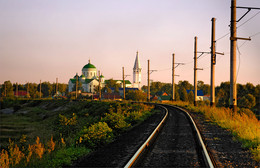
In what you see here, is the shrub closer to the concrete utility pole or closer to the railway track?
the railway track

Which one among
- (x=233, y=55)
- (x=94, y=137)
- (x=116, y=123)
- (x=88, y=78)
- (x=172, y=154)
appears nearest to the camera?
(x=172, y=154)

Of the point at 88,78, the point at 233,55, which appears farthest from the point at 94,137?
the point at 88,78

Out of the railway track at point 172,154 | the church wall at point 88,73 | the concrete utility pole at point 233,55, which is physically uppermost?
the church wall at point 88,73

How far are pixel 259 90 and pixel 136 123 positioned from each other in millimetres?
70630

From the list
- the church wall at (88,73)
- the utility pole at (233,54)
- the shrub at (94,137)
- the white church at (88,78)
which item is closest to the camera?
the shrub at (94,137)

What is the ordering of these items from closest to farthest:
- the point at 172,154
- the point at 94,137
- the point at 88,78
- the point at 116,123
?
the point at 172,154
the point at 94,137
the point at 116,123
the point at 88,78

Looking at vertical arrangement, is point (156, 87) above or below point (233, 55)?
above

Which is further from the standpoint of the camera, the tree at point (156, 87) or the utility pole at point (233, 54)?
the tree at point (156, 87)

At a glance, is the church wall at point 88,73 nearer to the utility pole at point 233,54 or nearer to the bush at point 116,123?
the bush at point 116,123

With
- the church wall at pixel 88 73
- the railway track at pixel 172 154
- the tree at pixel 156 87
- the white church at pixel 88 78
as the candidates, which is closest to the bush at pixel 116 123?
the railway track at pixel 172 154

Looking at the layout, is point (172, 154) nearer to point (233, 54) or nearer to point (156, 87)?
point (233, 54)

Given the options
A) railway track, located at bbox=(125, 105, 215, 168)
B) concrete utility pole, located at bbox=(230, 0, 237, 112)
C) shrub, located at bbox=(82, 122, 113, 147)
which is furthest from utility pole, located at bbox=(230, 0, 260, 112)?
shrub, located at bbox=(82, 122, 113, 147)

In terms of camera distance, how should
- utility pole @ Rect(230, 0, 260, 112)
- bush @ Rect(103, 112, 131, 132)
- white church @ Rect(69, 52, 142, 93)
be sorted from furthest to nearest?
1. white church @ Rect(69, 52, 142, 93)
2. utility pole @ Rect(230, 0, 260, 112)
3. bush @ Rect(103, 112, 131, 132)

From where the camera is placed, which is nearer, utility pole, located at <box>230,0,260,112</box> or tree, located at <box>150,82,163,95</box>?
utility pole, located at <box>230,0,260,112</box>
